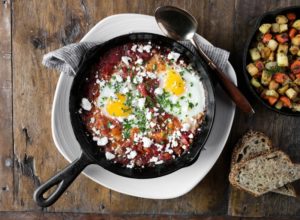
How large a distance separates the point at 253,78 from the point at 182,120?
58cm

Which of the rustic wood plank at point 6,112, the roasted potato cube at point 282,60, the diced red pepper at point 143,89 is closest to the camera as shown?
the diced red pepper at point 143,89

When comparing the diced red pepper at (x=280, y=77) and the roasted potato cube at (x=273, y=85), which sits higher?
the diced red pepper at (x=280, y=77)

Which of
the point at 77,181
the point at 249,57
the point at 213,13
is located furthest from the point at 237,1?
the point at 77,181

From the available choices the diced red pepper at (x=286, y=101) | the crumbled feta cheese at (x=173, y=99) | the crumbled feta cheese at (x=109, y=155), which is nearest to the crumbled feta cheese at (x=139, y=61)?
the crumbled feta cheese at (x=173, y=99)

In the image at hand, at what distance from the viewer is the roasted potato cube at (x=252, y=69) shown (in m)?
2.95

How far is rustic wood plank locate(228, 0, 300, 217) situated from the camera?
3.17m

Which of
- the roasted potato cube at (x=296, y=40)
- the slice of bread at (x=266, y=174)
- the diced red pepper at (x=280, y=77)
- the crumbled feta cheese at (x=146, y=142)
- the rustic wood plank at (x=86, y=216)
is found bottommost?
the rustic wood plank at (x=86, y=216)

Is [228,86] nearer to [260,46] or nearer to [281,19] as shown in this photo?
[260,46]

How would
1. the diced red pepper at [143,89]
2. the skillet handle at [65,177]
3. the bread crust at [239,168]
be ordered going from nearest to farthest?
1. the skillet handle at [65,177]
2. the diced red pepper at [143,89]
3. the bread crust at [239,168]

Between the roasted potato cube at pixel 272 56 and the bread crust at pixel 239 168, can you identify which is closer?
the roasted potato cube at pixel 272 56

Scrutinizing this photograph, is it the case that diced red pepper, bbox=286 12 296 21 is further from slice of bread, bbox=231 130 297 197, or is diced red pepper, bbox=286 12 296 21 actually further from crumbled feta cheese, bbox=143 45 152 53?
crumbled feta cheese, bbox=143 45 152 53

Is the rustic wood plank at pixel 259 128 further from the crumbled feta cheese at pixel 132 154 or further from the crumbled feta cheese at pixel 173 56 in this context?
the crumbled feta cheese at pixel 132 154

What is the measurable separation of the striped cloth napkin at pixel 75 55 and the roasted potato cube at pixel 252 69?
17cm

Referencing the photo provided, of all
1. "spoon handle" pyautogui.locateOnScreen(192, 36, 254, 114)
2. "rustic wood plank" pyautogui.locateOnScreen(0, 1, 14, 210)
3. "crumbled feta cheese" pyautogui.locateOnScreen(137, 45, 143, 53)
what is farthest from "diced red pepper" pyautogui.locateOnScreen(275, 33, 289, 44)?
"rustic wood plank" pyautogui.locateOnScreen(0, 1, 14, 210)
